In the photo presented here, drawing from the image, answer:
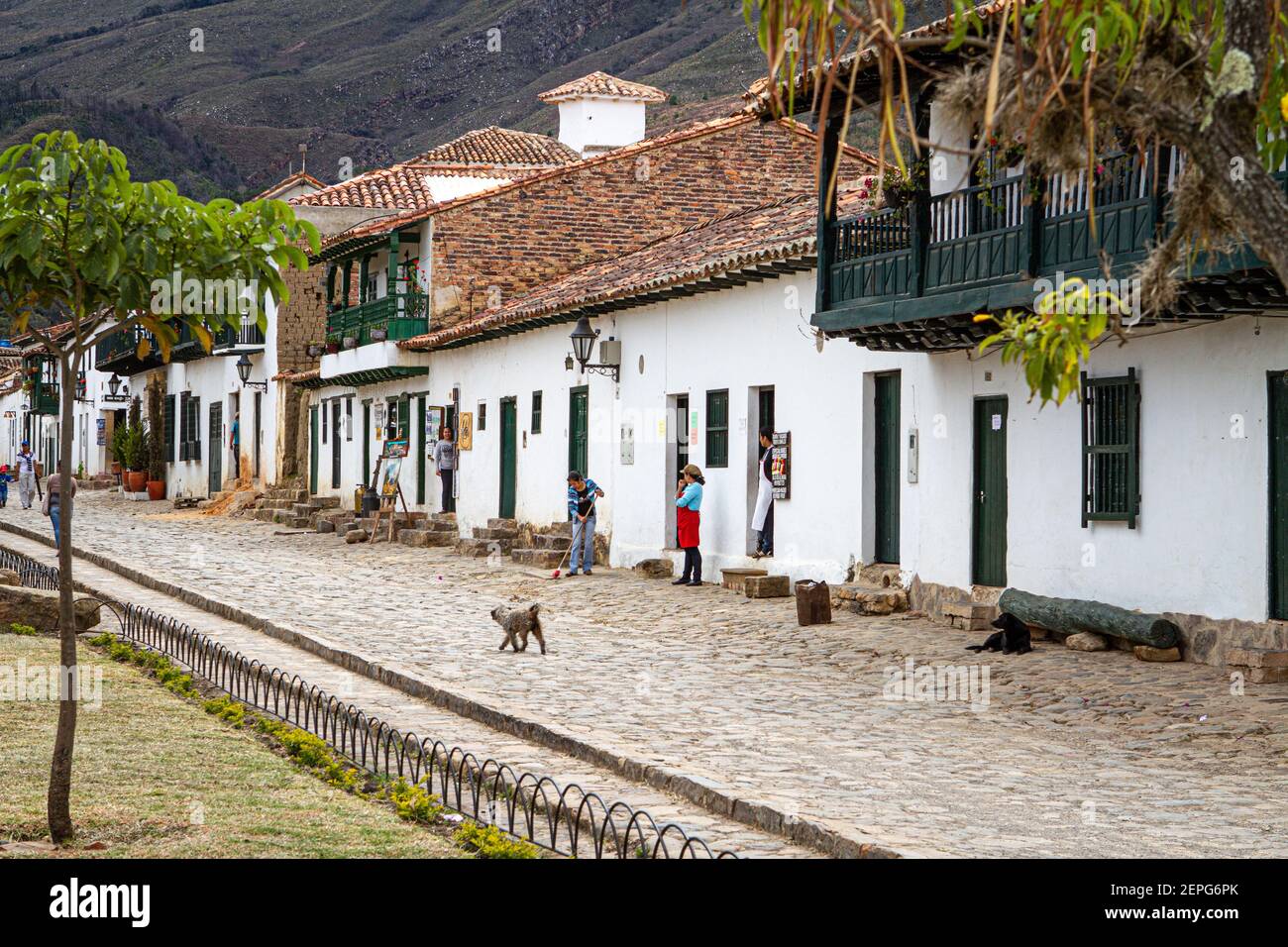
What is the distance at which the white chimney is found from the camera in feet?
119

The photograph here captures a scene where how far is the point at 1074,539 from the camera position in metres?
14.3

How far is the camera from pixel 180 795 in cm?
805

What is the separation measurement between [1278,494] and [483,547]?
1451 cm

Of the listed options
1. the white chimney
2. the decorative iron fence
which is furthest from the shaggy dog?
the white chimney

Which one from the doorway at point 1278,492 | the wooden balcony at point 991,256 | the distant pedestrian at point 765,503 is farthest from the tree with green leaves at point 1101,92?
the distant pedestrian at point 765,503

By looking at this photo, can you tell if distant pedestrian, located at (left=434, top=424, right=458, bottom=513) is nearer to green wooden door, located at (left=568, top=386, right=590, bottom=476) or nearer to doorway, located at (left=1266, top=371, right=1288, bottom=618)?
green wooden door, located at (left=568, top=386, right=590, bottom=476)

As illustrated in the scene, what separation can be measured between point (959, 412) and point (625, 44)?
126806 millimetres

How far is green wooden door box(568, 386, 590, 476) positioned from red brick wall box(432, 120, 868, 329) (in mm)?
4870

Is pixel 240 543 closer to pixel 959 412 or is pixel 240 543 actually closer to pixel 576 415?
pixel 576 415

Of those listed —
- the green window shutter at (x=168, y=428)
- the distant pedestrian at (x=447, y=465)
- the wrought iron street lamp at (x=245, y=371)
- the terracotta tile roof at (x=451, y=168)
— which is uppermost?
the terracotta tile roof at (x=451, y=168)

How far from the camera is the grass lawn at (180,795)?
7.04 metres

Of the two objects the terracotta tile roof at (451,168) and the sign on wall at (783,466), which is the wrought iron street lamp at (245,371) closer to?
the terracotta tile roof at (451,168)

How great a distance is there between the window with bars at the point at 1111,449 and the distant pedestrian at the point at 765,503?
211 inches
